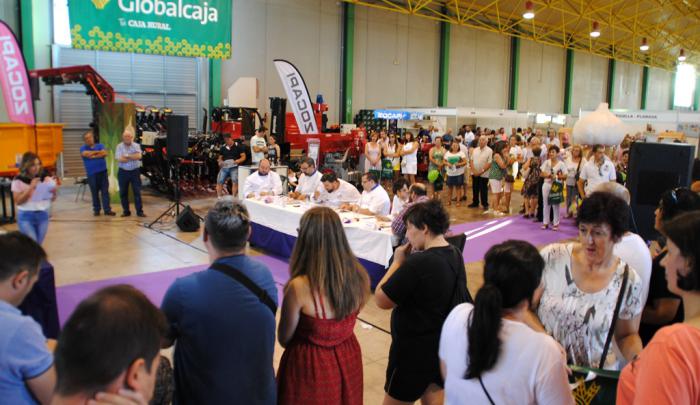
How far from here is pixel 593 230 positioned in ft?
7.43

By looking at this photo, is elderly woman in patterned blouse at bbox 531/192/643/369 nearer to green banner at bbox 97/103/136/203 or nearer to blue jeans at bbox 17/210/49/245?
blue jeans at bbox 17/210/49/245

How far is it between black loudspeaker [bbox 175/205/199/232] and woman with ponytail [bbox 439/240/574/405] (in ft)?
22.6

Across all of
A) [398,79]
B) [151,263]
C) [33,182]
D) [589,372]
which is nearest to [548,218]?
[151,263]

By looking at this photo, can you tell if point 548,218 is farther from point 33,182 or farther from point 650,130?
point 650,130

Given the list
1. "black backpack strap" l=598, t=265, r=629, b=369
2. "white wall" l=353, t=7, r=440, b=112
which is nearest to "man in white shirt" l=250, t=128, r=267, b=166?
"white wall" l=353, t=7, r=440, b=112

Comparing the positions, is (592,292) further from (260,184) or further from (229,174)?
(229,174)

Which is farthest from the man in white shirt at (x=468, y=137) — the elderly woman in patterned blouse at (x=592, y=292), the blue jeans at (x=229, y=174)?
the elderly woman in patterned blouse at (x=592, y=292)

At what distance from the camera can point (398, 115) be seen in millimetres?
16953

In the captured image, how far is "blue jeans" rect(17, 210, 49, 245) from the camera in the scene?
5633 millimetres

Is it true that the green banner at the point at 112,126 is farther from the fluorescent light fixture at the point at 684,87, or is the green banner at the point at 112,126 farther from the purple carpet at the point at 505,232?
the fluorescent light fixture at the point at 684,87

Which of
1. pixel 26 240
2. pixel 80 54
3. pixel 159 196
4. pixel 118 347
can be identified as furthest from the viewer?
pixel 80 54

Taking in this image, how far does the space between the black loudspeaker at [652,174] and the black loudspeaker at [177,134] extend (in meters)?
6.20

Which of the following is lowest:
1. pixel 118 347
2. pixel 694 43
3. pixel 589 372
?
pixel 589 372

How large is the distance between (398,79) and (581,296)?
18448 mm
